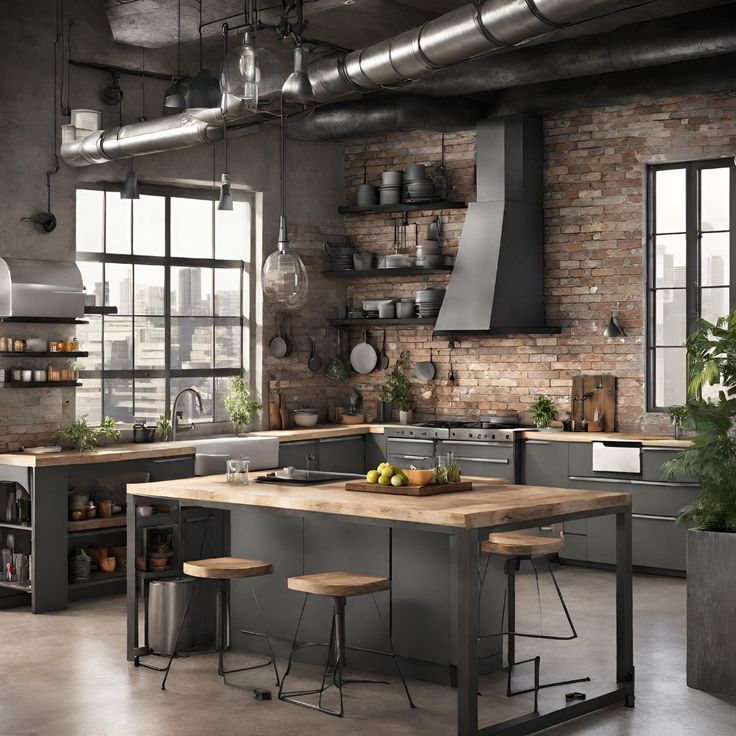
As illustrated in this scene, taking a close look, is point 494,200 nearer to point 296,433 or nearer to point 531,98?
point 531,98

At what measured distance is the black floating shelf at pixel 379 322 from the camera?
10469 mm

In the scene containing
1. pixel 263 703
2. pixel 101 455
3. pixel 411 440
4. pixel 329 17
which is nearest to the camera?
pixel 263 703

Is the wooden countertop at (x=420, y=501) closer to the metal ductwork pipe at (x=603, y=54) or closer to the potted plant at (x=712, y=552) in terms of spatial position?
the potted plant at (x=712, y=552)

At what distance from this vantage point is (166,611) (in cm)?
646

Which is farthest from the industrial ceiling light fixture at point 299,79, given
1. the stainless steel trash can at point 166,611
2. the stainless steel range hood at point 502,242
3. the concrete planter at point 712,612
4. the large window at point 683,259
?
the large window at point 683,259

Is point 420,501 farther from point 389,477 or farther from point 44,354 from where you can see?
point 44,354

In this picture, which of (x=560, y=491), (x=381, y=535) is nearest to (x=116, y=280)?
(x=381, y=535)

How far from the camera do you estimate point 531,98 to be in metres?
9.20

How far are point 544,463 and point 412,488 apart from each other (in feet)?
12.8

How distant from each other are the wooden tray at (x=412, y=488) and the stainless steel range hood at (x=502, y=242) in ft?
12.2

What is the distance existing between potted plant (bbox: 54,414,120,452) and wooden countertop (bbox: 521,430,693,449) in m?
3.32

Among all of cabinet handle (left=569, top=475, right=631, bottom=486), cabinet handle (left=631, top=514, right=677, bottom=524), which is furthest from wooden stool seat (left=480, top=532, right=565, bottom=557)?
cabinet handle (left=569, top=475, right=631, bottom=486)

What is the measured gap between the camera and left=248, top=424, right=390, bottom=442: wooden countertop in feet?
32.5

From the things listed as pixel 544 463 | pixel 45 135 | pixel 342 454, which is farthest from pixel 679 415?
pixel 45 135
